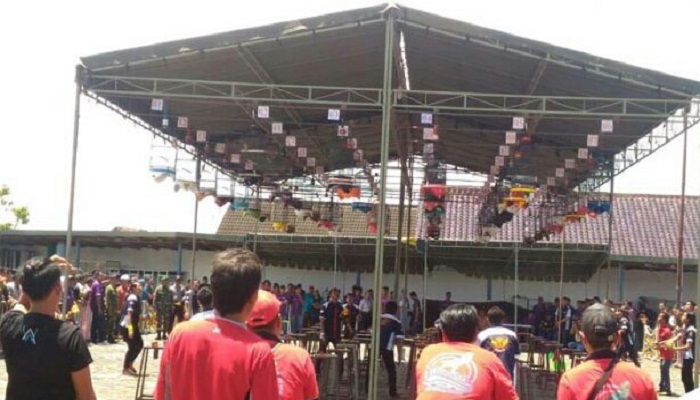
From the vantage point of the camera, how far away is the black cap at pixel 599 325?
4.33m

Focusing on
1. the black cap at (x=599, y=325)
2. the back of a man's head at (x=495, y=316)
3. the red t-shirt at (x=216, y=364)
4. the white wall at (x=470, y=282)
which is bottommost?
the white wall at (x=470, y=282)

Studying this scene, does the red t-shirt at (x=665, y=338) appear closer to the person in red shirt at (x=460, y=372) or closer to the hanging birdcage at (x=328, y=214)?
the hanging birdcage at (x=328, y=214)

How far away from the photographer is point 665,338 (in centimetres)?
1736

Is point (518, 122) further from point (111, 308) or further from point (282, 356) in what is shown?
point (111, 308)

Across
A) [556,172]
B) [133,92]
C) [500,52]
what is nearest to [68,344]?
[133,92]

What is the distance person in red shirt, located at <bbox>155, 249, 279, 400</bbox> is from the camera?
3.22 meters

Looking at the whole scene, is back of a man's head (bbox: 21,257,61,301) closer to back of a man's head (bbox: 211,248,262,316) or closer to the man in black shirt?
the man in black shirt

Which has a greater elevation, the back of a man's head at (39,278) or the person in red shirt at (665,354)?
A: the back of a man's head at (39,278)

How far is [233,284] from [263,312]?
0.51m

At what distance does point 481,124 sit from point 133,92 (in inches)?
321

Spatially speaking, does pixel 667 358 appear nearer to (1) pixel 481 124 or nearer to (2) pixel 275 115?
(1) pixel 481 124

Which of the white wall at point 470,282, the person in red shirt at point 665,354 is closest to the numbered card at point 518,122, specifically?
the person in red shirt at point 665,354

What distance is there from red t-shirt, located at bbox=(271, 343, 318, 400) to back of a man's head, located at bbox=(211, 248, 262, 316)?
2.00 ft

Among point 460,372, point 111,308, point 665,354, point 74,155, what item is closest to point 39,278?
point 460,372
